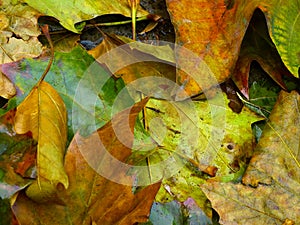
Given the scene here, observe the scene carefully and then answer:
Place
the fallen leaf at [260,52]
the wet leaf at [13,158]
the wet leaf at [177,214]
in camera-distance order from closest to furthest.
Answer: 1. the wet leaf at [13,158]
2. the wet leaf at [177,214]
3. the fallen leaf at [260,52]

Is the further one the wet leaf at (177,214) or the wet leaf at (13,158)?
the wet leaf at (177,214)

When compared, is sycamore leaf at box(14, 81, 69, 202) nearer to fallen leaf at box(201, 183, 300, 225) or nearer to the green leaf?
fallen leaf at box(201, 183, 300, 225)

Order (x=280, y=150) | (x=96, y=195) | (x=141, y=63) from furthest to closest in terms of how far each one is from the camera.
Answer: (x=141, y=63) → (x=280, y=150) → (x=96, y=195)

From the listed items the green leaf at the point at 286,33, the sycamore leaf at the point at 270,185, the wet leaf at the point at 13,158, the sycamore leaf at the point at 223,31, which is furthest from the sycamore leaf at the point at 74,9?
the sycamore leaf at the point at 270,185

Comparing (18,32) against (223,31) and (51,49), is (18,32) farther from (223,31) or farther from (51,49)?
(223,31)

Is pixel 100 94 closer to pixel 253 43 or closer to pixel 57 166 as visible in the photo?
pixel 57 166

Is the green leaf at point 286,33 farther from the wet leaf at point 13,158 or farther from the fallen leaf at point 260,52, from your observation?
the wet leaf at point 13,158

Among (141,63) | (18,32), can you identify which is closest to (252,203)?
(141,63)
